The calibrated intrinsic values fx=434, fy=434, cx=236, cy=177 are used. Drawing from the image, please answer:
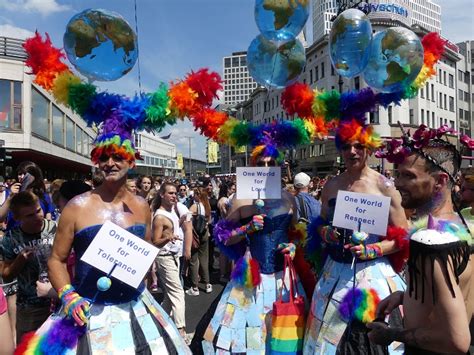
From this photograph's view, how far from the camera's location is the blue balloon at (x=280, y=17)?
144 inches

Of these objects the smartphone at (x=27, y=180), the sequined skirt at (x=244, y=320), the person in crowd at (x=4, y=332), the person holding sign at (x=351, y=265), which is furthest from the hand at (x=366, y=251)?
the smartphone at (x=27, y=180)

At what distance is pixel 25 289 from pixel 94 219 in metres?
1.20

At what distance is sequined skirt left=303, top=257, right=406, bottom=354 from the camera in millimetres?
2928

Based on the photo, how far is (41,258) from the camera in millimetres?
3211

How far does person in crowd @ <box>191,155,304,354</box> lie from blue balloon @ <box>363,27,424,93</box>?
1091 millimetres

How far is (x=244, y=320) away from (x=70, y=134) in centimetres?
3247

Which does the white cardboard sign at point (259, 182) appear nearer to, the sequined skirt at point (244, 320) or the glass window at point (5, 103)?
A: the sequined skirt at point (244, 320)

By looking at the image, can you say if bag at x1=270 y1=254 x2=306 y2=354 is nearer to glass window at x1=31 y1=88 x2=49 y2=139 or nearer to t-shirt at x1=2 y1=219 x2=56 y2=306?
t-shirt at x1=2 y1=219 x2=56 y2=306

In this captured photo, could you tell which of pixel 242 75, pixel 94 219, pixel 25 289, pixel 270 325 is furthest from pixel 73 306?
pixel 242 75

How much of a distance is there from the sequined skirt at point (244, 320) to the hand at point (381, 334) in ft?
5.01

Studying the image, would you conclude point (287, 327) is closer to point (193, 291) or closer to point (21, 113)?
point (193, 291)

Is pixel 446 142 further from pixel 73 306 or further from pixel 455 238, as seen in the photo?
pixel 73 306

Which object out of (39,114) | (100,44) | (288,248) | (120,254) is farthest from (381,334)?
(39,114)

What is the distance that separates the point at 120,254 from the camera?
251cm
